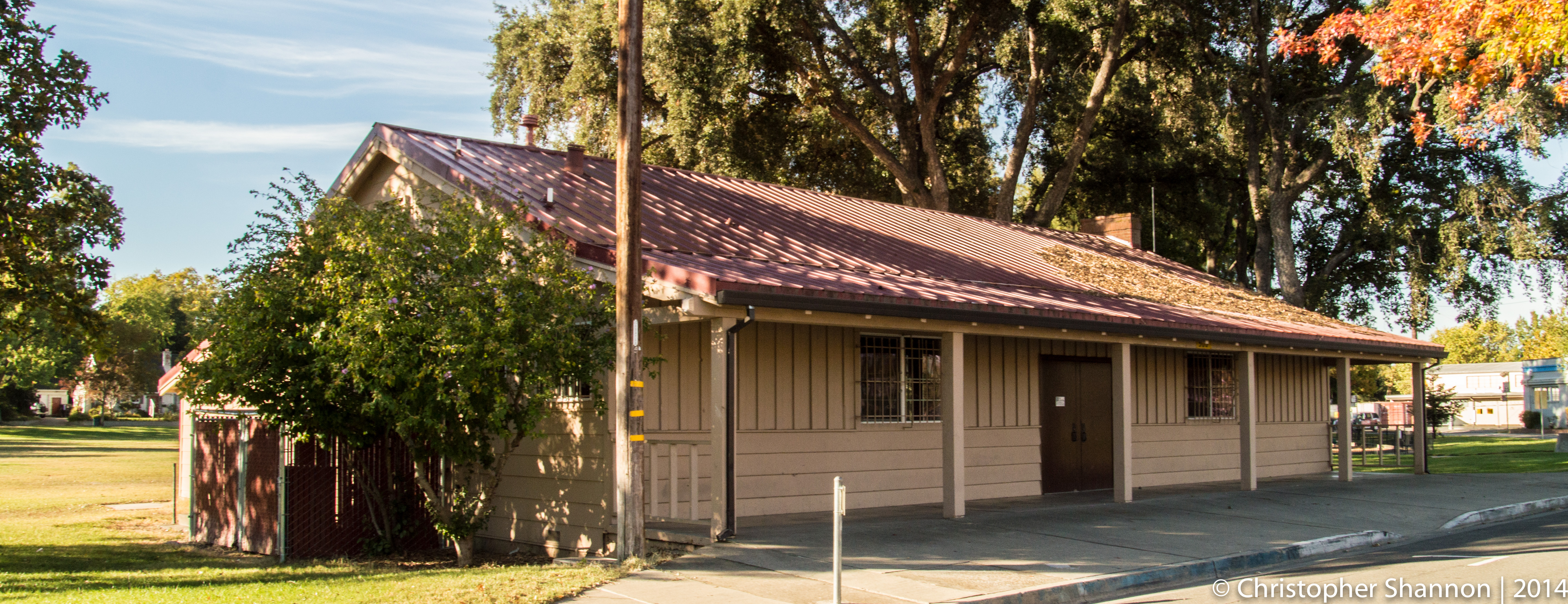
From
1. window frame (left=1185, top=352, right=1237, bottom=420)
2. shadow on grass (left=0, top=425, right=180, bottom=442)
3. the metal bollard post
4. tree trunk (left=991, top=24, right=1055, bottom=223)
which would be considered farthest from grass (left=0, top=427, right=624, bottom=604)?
shadow on grass (left=0, top=425, right=180, bottom=442)

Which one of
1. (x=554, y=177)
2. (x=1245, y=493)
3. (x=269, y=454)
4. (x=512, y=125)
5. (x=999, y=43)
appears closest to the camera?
(x=269, y=454)

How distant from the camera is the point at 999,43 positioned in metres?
28.2

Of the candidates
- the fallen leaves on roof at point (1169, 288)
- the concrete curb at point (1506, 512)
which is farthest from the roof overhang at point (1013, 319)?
the concrete curb at point (1506, 512)

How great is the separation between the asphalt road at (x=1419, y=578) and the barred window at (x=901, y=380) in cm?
469

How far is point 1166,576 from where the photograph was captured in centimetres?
914

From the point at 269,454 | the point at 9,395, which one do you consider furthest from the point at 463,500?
the point at 9,395

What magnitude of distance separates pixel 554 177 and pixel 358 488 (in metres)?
4.30

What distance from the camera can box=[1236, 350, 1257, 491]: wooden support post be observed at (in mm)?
15938

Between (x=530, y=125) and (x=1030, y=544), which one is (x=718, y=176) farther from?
(x=1030, y=544)

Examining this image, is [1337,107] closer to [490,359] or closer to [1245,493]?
[1245,493]

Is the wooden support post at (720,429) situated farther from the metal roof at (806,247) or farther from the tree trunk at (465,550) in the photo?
the tree trunk at (465,550)

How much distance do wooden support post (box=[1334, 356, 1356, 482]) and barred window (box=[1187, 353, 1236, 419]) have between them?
156 cm

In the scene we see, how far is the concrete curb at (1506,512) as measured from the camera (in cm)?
1298

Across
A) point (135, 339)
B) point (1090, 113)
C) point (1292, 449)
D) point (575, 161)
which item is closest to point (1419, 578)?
point (575, 161)
